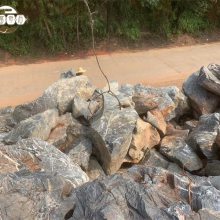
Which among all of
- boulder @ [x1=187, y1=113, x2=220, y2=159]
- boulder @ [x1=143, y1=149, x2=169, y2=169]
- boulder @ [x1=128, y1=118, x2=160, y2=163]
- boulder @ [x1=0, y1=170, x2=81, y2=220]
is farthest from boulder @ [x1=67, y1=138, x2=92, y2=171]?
boulder @ [x1=0, y1=170, x2=81, y2=220]

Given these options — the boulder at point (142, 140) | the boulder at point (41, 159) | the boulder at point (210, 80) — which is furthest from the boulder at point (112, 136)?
the boulder at point (210, 80)

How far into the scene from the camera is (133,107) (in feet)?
22.6

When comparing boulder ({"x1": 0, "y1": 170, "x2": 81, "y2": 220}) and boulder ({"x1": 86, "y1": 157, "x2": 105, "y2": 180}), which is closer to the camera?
boulder ({"x1": 0, "y1": 170, "x2": 81, "y2": 220})

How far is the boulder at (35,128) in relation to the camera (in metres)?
6.25

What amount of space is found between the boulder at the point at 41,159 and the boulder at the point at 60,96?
5.12 ft

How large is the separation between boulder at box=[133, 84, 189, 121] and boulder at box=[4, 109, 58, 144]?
1383 millimetres

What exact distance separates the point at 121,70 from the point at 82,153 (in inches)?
187

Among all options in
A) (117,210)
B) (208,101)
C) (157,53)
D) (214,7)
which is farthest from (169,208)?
(214,7)

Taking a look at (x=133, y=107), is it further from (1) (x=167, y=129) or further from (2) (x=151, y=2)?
(2) (x=151, y=2)

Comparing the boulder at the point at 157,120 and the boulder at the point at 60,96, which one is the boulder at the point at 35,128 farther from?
the boulder at the point at 157,120

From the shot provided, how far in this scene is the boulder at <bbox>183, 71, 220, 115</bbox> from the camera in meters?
7.45

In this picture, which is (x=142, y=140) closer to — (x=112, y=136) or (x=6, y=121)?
(x=112, y=136)

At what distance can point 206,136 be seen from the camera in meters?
6.41

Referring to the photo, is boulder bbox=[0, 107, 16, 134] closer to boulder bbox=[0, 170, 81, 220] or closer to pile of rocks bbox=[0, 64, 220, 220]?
pile of rocks bbox=[0, 64, 220, 220]
